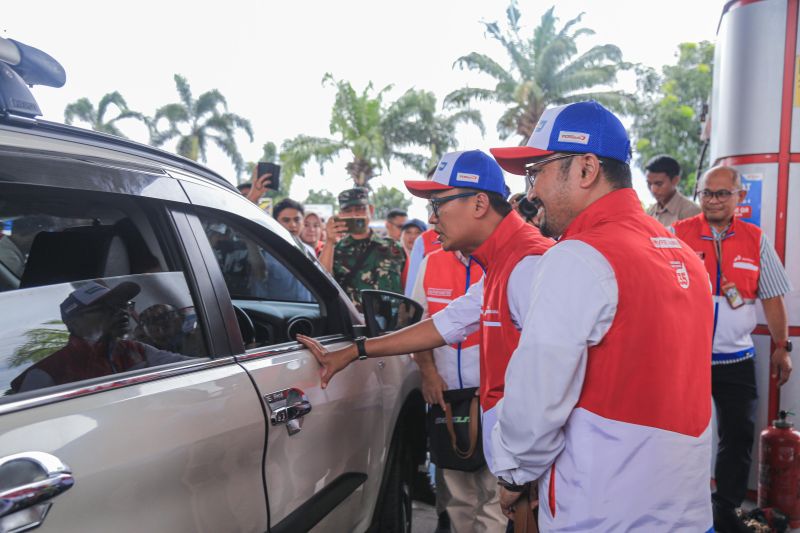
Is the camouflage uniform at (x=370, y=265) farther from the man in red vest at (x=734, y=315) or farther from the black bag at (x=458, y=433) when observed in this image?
the man in red vest at (x=734, y=315)

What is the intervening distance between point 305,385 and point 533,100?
2280cm

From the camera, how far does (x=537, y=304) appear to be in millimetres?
1661

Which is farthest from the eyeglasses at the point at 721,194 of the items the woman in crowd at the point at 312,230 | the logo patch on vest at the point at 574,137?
the woman in crowd at the point at 312,230

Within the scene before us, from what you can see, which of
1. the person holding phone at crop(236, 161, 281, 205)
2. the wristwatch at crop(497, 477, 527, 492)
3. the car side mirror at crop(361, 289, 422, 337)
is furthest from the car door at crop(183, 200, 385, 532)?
the person holding phone at crop(236, 161, 281, 205)

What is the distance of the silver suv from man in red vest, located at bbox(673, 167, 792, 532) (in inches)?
99.0

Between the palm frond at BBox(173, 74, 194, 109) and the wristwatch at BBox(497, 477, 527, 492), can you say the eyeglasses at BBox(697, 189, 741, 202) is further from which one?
the palm frond at BBox(173, 74, 194, 109)

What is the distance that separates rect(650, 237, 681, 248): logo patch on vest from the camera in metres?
1.70

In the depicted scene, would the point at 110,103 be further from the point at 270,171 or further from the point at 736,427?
the point at 736,427

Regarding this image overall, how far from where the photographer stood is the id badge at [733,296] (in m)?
3.93

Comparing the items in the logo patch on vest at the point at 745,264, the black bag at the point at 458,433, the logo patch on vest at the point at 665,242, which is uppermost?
the logo patch on vest at the point at 665,242

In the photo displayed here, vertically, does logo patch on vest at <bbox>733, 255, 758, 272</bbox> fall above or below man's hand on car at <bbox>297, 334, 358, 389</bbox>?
above

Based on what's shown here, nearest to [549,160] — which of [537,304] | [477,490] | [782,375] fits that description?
[537,304]

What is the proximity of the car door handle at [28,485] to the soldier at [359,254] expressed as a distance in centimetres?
377

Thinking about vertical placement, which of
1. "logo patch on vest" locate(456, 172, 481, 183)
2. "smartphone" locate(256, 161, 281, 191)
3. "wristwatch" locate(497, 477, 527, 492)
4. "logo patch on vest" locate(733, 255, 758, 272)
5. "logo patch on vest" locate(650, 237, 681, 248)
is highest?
"smartphone" locate(256, 161, 281, 191)
